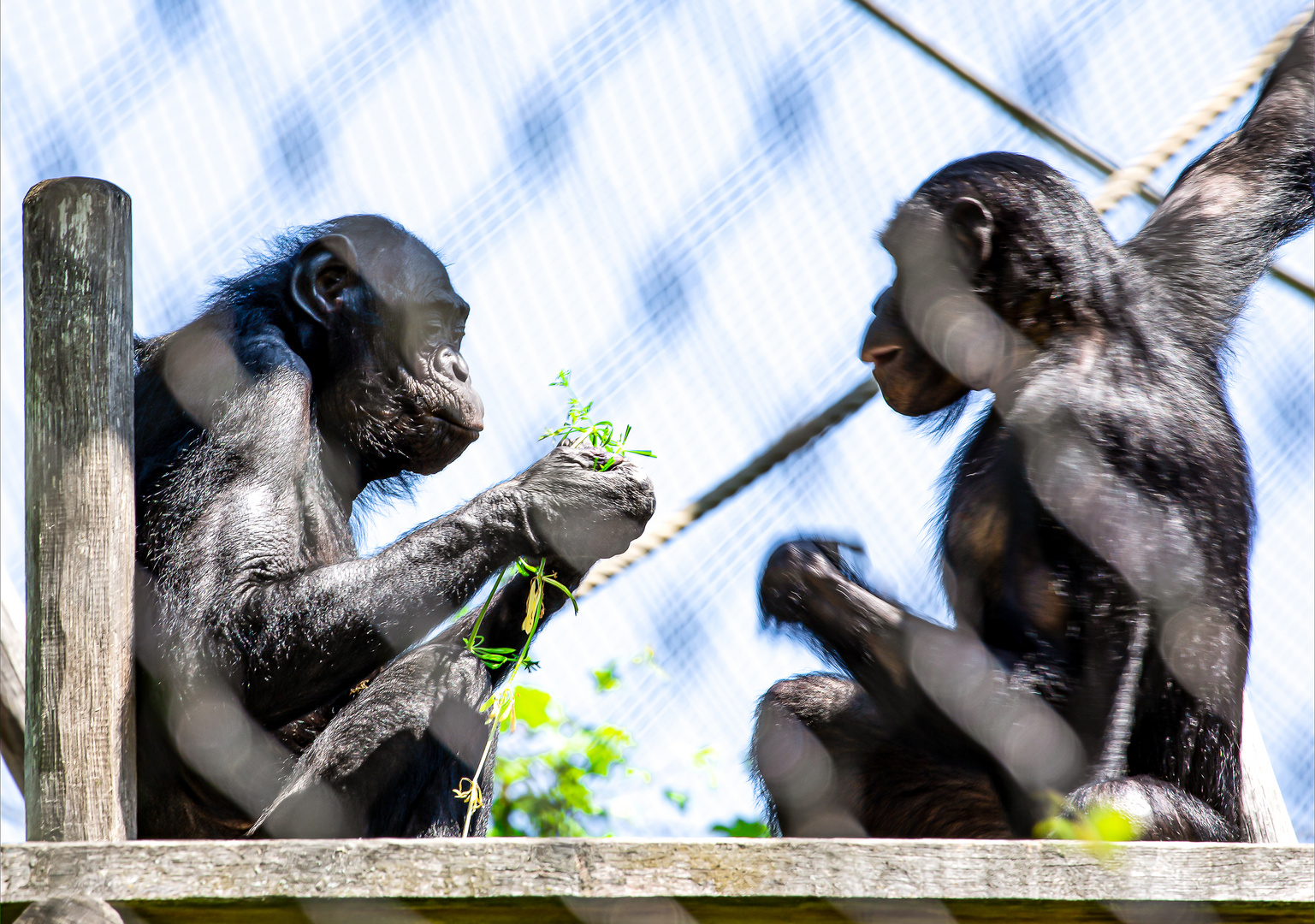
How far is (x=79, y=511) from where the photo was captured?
4.54ft

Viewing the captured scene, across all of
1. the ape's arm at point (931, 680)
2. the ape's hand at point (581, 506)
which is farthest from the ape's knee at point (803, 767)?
the ape's hand at point (581, 506)

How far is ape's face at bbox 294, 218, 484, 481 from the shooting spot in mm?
2111

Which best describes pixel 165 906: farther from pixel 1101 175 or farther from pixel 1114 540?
pixel 1101 175

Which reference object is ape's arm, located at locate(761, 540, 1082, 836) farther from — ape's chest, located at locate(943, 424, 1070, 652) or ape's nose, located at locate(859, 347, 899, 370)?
ape's nose, located at locate(859, 347, 899, 370)

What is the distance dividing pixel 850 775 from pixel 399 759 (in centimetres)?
58

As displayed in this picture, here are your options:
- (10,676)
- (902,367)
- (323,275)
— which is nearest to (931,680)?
(902,367)

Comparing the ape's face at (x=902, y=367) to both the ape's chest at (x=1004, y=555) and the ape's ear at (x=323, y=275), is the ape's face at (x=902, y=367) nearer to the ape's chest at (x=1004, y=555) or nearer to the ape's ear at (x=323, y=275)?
the ape's chest at (x=1004, y=555)

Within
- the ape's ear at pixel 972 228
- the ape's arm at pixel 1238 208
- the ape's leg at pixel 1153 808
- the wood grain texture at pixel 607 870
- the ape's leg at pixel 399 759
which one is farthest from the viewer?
the ape's arm at pixel 1238 208

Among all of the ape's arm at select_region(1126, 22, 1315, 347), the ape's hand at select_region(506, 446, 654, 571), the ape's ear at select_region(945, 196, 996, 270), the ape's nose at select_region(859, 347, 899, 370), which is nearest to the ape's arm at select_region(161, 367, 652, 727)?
the ape's hand at select_region(506, 446, 654, 571)

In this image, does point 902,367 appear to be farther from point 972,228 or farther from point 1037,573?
point 1037,573

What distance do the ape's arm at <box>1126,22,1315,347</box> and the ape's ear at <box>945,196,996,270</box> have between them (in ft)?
1.05

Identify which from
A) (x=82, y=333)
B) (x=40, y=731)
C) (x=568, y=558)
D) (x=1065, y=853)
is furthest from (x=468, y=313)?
(x=1065, y=853)

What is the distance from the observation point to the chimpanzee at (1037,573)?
1.45 m

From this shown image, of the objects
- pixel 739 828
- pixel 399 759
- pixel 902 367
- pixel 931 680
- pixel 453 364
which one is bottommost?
pixel 739 828
